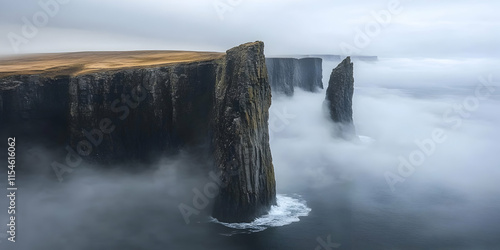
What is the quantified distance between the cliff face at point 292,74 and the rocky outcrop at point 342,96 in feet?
83.5

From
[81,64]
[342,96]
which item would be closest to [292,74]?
[342,96]

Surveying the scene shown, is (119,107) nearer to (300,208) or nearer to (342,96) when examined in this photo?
(300,208)

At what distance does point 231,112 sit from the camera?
71.8 m

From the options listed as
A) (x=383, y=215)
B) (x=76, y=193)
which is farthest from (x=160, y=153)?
(x=383, y=215)

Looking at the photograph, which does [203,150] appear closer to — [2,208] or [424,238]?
[2,208]

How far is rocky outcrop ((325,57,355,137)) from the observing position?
134 m

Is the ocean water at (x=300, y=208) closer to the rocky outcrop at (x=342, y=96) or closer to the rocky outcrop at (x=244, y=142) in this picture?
the rocky outcrop at (x=244, y=142)

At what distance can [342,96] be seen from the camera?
136 m

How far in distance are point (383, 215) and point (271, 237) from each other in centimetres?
2301

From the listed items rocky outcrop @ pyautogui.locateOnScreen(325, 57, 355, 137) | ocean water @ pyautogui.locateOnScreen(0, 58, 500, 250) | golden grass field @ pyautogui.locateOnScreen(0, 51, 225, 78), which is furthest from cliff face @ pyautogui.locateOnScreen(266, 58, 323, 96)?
golden grass field @ pyautogui.locateOnScreen(0, 51, 225, 78)

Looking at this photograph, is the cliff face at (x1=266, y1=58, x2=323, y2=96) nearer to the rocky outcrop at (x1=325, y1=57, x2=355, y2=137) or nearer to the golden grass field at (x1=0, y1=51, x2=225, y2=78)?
the rocky outcrop at (x1=325, y1=57, x2=355, y2=137)

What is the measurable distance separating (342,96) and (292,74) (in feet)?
130

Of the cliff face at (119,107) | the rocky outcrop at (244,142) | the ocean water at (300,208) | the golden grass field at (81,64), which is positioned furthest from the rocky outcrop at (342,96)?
the rocky outcrop at (244,142)

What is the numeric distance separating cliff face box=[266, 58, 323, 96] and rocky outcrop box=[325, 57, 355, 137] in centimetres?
2545
